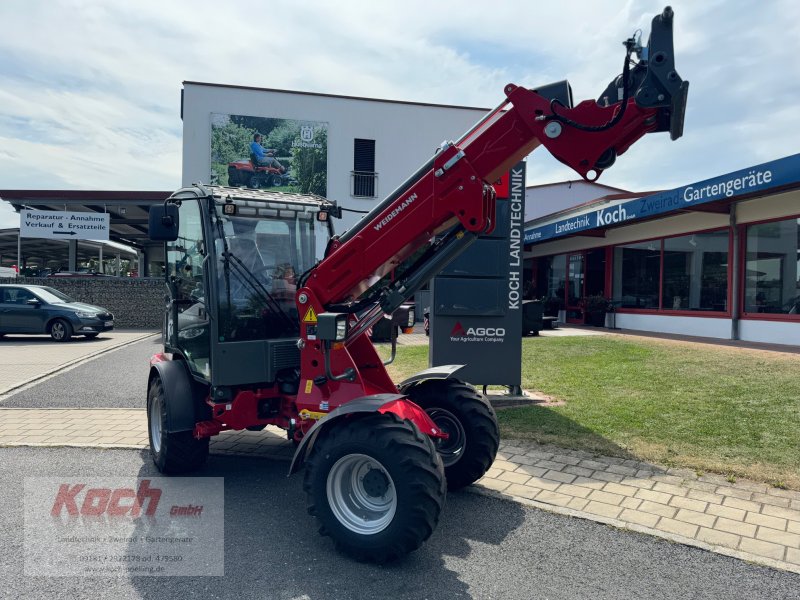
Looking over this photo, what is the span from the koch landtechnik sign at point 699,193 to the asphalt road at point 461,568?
9.58 meters

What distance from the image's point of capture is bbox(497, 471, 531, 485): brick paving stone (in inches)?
199

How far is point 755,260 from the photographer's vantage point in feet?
43.7

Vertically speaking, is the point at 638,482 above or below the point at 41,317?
below

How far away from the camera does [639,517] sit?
4285 mm

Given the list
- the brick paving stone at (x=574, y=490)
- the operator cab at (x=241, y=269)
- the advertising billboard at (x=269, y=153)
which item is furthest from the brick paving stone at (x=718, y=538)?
the advertising billboard at (x=269, y=153)

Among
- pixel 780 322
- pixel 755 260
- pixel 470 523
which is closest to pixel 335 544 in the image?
pixel 470 523

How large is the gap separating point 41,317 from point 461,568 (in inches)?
676

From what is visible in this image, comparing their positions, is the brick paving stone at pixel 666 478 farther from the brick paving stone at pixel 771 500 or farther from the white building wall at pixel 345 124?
the white building wall at pixel 345 124

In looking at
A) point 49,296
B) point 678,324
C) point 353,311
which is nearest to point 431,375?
point 353,311

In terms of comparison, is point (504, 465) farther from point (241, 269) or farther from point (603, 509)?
point (241, 269)

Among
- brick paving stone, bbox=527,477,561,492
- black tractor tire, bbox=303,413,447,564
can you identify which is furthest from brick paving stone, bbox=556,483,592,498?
black tractor tire, bbox=303,413,447,564

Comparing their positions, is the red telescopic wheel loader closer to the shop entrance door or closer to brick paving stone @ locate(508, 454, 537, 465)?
brick paving stone @ locate(508, 454, 537, 465)

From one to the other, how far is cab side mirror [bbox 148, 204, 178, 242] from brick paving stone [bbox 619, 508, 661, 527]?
13.3ft

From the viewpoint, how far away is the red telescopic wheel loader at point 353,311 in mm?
3592
